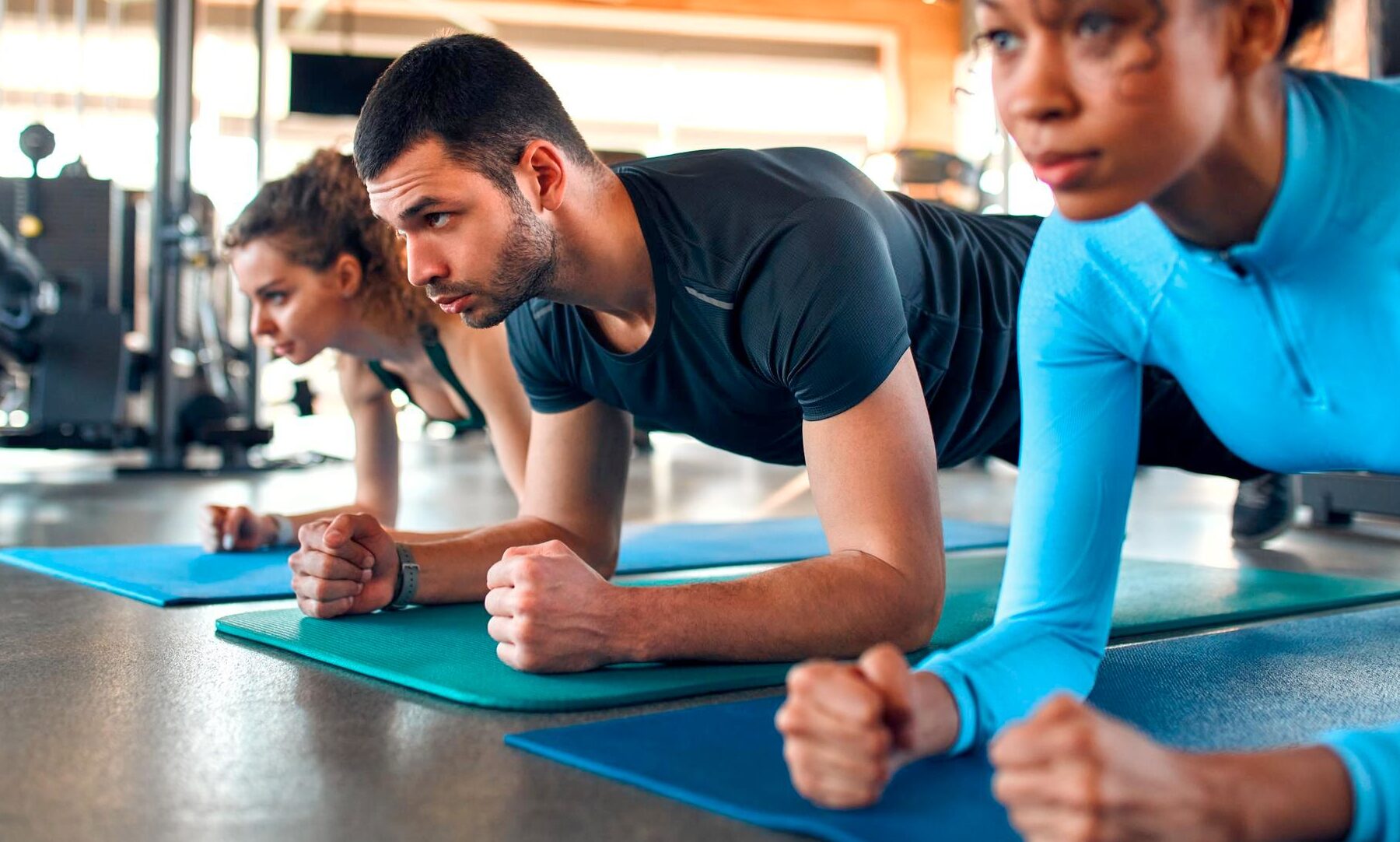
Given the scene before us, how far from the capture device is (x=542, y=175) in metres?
1.43

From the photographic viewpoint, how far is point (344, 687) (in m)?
1.35

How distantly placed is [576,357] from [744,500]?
2.69 meters

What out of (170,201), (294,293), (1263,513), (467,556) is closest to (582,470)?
(467,556)

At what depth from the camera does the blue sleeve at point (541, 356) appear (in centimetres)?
165

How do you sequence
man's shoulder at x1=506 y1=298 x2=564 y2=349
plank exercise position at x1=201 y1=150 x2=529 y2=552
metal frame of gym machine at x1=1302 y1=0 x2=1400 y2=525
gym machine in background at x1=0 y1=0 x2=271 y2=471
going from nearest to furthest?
man's shoulder at x1=506 y1=298 x2=564 y2=349 < plank exercise position at x1=201 y1=150 x2=529 y2=552 < metal frame of gym machine at x1=1302 y1=0 x2=1400 y2=525 < gym machine in background at x1=0 y1=0 x2=271 y2=471

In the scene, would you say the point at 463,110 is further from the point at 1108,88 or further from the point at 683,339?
the point at 1108,88

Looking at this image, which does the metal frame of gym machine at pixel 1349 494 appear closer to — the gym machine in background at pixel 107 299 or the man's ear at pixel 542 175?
the man's ear at pixel 542 175

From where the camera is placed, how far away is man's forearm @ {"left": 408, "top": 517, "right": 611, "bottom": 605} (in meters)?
1.72

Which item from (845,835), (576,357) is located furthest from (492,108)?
(845,835)

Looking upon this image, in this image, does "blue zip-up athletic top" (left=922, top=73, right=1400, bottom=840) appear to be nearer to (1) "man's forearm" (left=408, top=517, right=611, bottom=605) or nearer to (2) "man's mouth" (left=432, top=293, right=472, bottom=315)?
(2) "man's mouth" (left=432, top=293, right=472, bottom=315)

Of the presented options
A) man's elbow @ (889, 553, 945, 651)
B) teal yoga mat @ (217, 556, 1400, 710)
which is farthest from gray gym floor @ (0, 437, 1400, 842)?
man's elbow @ (889, 553, 945, 651)

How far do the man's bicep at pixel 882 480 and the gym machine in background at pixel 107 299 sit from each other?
4074mm

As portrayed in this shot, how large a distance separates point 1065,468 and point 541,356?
82 centimetres

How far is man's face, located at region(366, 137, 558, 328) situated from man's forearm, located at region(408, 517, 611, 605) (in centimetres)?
42
